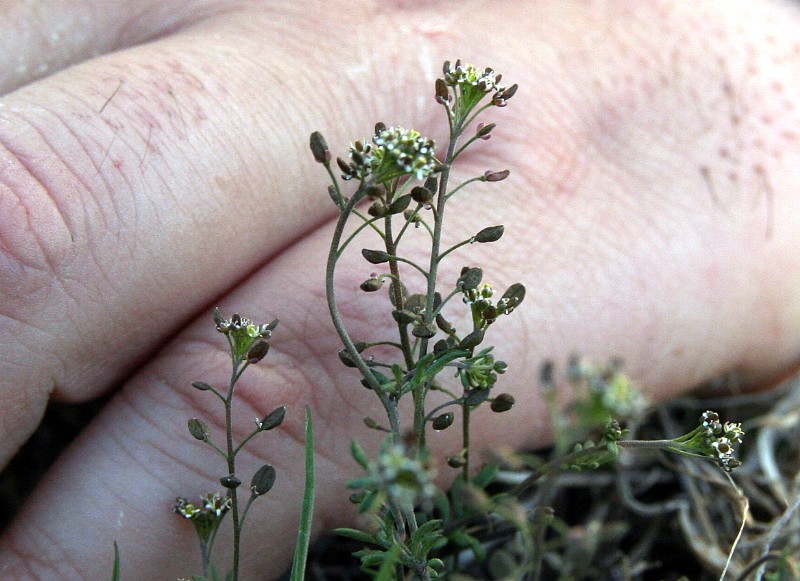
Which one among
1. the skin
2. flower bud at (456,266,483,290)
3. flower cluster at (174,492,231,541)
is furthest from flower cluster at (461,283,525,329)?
flower cluster at (174,492,231,541)

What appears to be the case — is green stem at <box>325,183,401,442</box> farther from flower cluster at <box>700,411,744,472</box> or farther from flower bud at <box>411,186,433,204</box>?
flower cluster at <box>700,411,744,472</box>

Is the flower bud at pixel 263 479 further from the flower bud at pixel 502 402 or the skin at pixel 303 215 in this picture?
the flower bud at pixel 502 402

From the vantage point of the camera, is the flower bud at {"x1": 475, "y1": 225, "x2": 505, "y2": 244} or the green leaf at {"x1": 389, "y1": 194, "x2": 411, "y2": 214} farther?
the flower bud at {"x1": 475, "y1": 225, "x2": 505, "y2": 244}

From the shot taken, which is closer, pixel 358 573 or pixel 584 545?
pixel 584 545

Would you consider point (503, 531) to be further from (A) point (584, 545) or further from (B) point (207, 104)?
(B) point (207, 104)

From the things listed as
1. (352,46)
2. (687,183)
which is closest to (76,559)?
(352,46)
